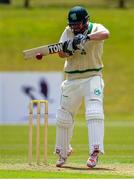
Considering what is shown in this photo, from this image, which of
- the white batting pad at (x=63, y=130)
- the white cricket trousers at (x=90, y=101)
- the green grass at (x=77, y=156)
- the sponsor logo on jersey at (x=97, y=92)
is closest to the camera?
the green grass at (x=77, y=156)

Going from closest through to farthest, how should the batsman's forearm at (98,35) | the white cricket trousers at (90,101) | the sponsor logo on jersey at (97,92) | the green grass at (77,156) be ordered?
the green grass at (77,156), the batsman's forearm at (98,35), the white cricket trousers at (90,101), the sponsor logo on jersey at (97,92)

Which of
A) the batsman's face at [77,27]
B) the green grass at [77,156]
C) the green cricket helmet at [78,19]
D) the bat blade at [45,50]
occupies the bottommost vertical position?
the green grass at [77,156]

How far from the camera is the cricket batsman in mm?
12453

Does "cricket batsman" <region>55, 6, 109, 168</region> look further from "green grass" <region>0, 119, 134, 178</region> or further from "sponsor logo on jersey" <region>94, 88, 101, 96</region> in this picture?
"green grass" <region>0, 119, 134, 178</region>

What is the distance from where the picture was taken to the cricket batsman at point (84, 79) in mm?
12453

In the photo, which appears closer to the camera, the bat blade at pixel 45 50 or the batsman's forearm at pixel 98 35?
the batsman's forearm at pixel 98 35

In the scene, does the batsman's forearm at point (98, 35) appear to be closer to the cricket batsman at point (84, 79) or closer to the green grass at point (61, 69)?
the cricket batsman at point (84, 79)

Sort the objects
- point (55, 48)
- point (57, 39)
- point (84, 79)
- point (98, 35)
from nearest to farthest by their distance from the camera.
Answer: point (98, 35) < point (55, 48) < point (84, 79) < point (57, 39)

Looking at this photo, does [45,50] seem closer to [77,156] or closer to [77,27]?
[77,27]

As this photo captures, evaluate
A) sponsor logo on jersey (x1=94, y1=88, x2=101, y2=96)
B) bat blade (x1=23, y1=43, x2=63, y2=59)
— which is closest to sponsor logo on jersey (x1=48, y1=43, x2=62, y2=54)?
bat blade (x1=23, y1=43, x2=63, y2=59)

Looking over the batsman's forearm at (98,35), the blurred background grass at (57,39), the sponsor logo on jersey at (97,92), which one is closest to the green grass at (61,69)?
the blurred background grass at (57,39)

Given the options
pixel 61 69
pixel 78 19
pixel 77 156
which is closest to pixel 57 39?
pixel 61 69

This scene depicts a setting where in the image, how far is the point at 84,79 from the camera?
41.8 ft

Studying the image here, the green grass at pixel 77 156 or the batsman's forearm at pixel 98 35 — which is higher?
the batsman's forearm at pixel 98 35
